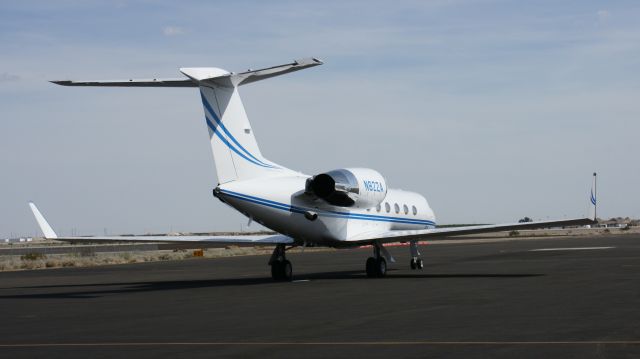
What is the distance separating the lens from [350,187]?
3300 centimetres

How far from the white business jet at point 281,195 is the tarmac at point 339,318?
160 centimetres

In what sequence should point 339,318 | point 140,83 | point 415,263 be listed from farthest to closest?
1. point 415,263
2. point 140,83
3. point 339,318

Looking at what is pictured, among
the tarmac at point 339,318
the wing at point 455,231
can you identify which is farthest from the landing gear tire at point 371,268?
the tarmac at point 339,318

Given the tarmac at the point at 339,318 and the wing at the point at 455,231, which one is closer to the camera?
the tarmac at the point at 339,318

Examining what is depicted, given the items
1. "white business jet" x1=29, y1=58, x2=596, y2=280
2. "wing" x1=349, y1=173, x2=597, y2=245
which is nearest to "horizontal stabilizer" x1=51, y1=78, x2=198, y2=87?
"white business jet" x1=29, y1=58, x2=596, y2=280

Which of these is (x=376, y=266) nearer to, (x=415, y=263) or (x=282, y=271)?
(x=282, y=271)

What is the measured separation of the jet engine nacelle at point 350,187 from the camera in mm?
31547

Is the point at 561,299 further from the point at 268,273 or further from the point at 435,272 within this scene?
the point at 268,273

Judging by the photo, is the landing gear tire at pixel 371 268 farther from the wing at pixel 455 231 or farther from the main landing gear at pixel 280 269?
the main landing gear at pixel 280 269

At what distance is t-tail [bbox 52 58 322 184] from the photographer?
2800cm

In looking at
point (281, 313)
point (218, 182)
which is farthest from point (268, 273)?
point (281, 313)

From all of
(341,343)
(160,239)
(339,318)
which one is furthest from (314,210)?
(341,343)

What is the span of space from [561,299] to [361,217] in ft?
45.4

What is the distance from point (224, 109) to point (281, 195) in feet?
11.1
